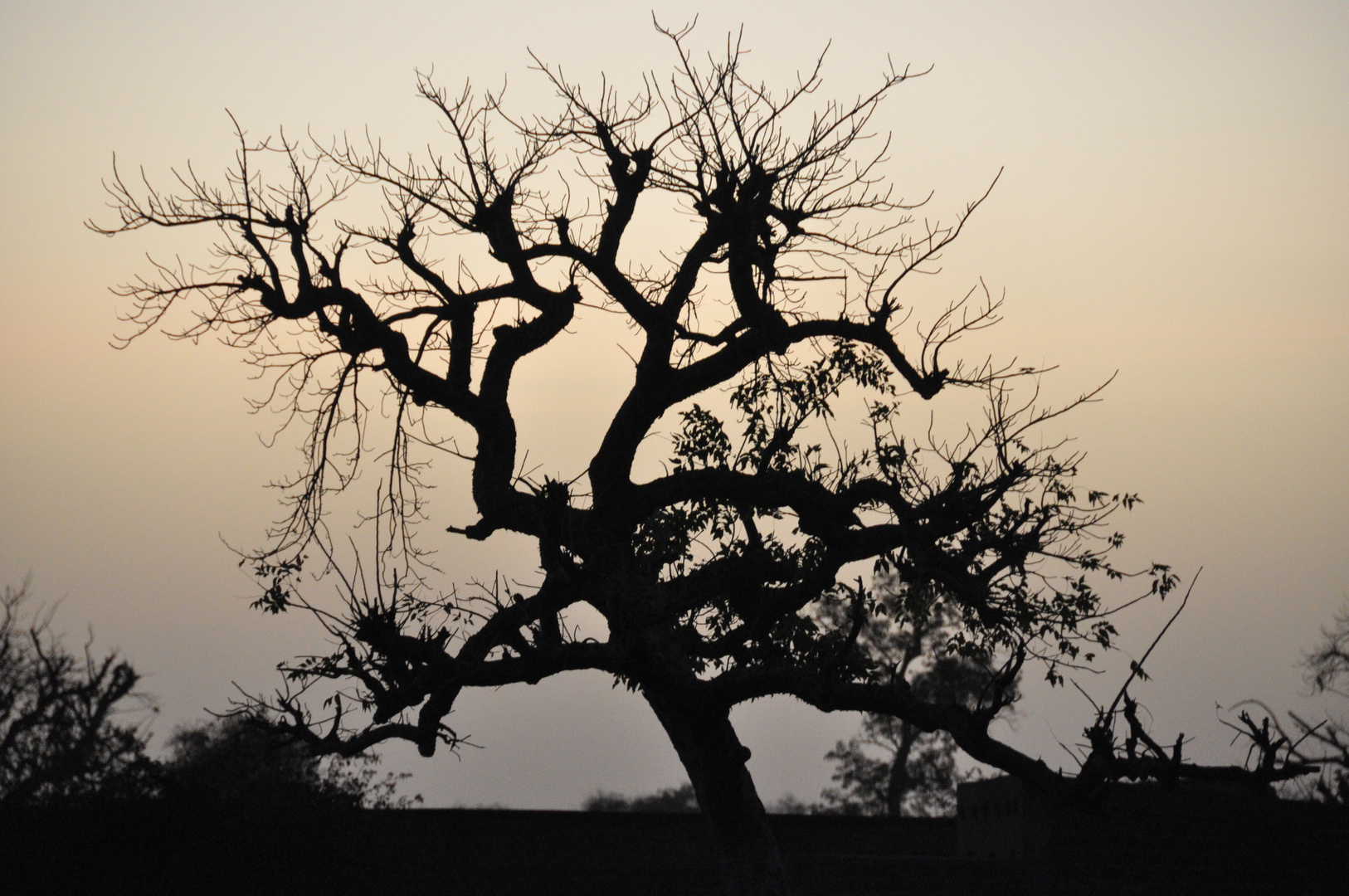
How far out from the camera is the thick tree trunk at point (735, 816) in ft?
38.7

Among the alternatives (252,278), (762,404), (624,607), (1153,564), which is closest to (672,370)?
(762,404)

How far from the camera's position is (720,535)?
13.8 meters

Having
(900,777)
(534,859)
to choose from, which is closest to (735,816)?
(534,859)

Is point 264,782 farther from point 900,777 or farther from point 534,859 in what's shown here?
point 900,777

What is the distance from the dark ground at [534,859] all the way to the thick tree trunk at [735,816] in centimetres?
617

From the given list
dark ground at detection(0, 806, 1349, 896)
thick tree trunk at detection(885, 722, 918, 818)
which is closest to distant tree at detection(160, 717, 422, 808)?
dark ground at detection(0, 806, 1349, 896)

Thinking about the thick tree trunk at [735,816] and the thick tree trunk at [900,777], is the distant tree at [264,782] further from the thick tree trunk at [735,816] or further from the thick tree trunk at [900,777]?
the thick tree trunk at [900,777]

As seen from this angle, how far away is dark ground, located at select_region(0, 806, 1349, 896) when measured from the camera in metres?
14.3

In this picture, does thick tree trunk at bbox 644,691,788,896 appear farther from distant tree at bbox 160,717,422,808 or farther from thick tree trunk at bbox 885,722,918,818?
thick tree trunk at bbox 885,722,918,818

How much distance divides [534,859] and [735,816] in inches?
280

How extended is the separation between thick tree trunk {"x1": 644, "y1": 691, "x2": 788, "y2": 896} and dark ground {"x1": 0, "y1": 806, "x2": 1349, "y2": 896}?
20.2 feet

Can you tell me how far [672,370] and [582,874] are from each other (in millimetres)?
9640

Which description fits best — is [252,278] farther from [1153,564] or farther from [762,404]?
[1153,564]

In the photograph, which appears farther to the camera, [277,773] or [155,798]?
[277,773]
